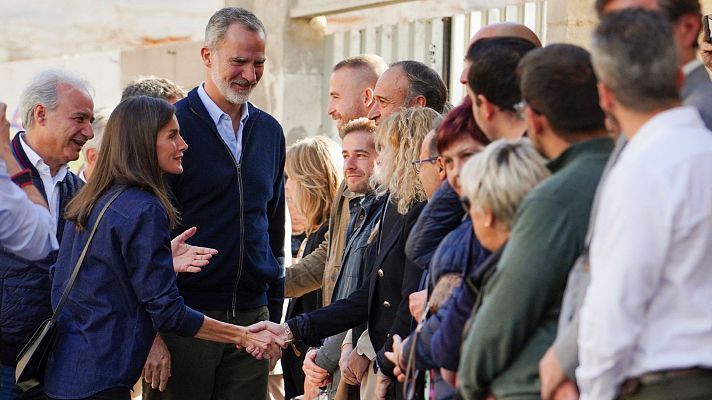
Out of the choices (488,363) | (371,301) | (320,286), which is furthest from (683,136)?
(320,286)

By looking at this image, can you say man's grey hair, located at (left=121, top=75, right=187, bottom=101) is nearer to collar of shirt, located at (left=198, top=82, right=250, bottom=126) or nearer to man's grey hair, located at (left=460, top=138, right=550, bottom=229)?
collar of shirt, located at (left=198, top=82, right=250, bottom=126)

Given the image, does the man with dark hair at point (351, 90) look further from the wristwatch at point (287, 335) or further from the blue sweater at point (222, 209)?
the wristwatch at point (287, 335)

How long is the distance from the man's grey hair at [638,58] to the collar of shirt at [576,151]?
11.4 inches

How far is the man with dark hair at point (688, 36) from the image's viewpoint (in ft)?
10.4

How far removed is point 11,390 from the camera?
4.82 metres

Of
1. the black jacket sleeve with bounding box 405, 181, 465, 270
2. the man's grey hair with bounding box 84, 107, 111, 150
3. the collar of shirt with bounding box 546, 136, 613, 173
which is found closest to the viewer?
the collar of shirt with bounding box 546, 136, 613, 173

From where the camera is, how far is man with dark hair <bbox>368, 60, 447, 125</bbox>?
5.49 metres

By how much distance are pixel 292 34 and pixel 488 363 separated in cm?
750

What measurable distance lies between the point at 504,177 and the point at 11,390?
2.47 m

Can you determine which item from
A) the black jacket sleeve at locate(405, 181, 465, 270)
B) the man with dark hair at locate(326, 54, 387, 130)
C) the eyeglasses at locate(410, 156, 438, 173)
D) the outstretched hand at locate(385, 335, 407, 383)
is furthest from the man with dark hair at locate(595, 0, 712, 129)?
the man with dark hair at locate(326, 54, 387, 130)

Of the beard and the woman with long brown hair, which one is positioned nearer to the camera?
the woman with long brown hair

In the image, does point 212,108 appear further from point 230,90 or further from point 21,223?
point 21,223

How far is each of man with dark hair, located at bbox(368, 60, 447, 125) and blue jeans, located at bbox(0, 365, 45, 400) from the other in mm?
1860

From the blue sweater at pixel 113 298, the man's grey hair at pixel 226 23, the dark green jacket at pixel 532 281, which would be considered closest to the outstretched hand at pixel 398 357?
the dark green jacket at pixel 532 281
